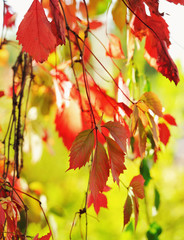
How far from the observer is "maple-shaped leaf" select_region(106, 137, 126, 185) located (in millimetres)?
447

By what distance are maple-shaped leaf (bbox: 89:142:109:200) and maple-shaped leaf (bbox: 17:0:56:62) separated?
0.41 feet

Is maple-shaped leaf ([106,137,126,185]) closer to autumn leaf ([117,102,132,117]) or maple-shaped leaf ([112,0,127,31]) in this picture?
autumn leaf ([117,102,132,117])

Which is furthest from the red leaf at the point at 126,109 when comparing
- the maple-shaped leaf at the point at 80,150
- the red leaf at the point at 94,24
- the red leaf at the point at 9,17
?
the red leaf at the point at 9,17

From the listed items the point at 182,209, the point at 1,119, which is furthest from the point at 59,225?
the point at 182,209

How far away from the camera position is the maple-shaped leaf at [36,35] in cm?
42

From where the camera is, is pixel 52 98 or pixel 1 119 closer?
pixel 52 98

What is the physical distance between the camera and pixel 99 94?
676 millimetres

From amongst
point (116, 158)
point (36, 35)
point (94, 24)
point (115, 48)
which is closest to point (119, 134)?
point (116, 158)

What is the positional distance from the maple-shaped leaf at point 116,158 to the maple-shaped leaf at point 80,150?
0.03 meters

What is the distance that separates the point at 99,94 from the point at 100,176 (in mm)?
257

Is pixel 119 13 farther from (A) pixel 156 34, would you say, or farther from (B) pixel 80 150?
(B) pixel 80 150

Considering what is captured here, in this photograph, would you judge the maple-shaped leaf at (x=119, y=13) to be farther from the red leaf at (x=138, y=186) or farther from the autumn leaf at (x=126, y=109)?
the red leaf at (x=138, y=186)

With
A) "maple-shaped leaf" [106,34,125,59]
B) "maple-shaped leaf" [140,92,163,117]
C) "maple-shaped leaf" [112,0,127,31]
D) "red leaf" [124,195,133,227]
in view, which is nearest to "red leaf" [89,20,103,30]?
"maple-shaped leaf" [106,34,125,59]

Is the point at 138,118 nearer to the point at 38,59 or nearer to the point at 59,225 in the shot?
the point at 38,59
